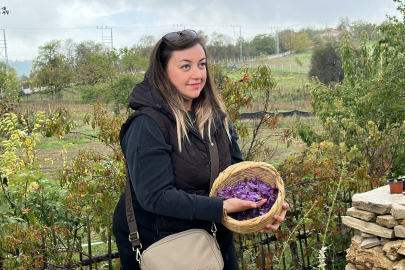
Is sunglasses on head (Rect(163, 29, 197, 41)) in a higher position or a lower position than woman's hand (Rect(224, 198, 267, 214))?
higher

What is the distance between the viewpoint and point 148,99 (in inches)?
63.8

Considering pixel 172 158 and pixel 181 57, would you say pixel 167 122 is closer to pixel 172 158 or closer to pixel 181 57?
pixel 172 158

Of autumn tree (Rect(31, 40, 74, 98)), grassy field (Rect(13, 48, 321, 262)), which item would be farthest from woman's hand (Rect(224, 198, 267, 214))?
autumn tree (Rect(31, 40, 74, 98))

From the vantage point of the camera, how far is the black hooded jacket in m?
1.49

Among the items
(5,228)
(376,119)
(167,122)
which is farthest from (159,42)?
(376,119)

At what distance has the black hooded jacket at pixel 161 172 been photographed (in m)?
1.49

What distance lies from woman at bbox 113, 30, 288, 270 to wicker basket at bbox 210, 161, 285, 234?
0.06 metres

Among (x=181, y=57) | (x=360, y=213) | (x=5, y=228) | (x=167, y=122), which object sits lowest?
(x=360, y=213)

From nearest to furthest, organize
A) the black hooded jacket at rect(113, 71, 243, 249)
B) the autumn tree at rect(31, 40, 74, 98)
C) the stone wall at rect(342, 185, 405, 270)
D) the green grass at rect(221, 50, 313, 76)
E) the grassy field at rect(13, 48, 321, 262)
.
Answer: the black hooded jacket at rect(113, 71, 243, 249) < the stone wall at rect(342, 185, 405, 270) < the grassy field at rect(13, 48, 321, 262) < the autumn tree at rect(31, 40, 74, 98) < the green grass at rect(221, 50, 313, 76)

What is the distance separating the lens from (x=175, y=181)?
5.24ft

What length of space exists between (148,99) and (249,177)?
63 cm

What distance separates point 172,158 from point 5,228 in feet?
4.25

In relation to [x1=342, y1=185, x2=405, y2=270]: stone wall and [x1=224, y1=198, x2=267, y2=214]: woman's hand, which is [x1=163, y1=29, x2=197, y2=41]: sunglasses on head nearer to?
[x1=224, y1=198, x2=267, y2=214]: woman's hand

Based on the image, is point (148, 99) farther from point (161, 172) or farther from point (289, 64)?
point (289, 64)
